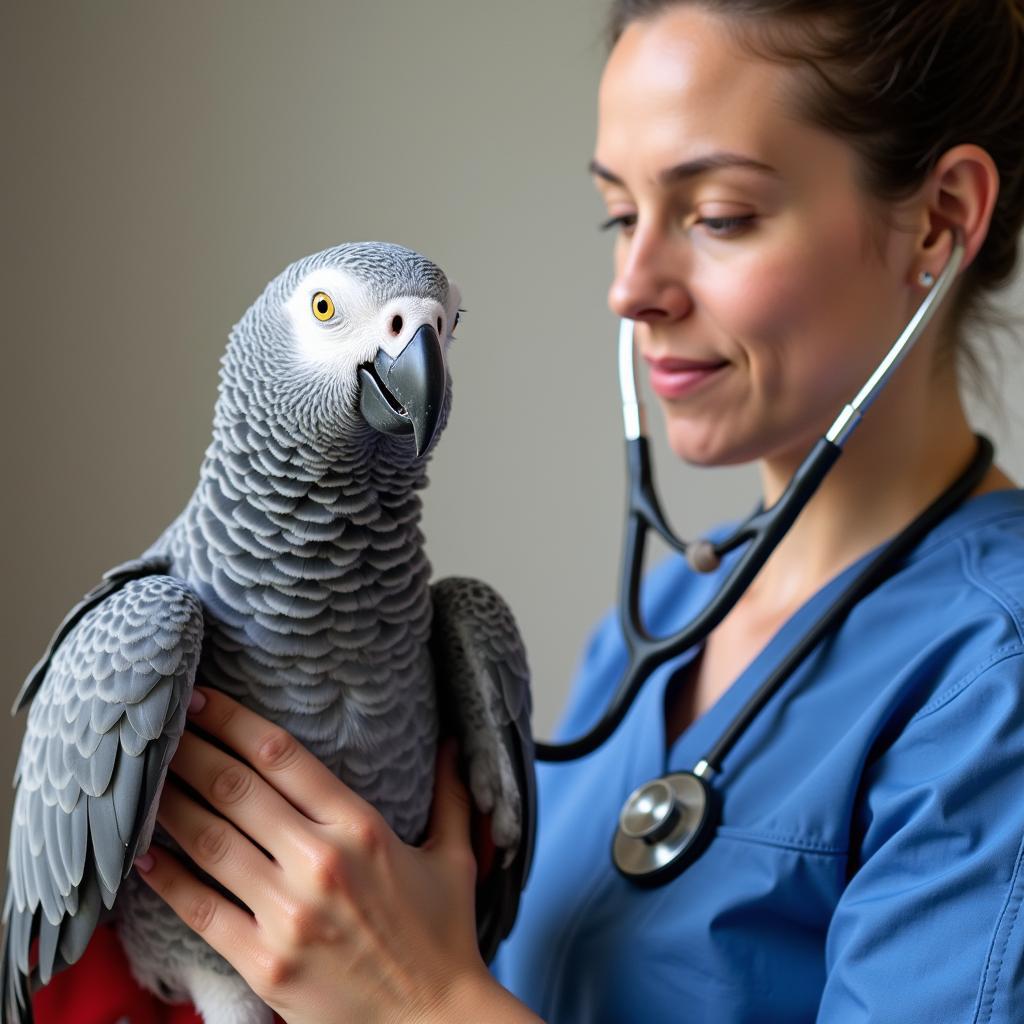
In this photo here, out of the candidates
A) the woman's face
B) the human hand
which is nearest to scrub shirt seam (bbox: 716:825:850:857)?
the human hand

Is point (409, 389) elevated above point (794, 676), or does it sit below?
above

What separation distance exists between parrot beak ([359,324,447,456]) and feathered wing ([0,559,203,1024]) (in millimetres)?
185

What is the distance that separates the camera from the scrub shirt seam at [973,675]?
78 centimetres

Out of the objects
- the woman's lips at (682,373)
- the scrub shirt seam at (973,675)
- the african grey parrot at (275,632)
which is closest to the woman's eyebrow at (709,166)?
the woman's lips at (682,373)

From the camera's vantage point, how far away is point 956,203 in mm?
949

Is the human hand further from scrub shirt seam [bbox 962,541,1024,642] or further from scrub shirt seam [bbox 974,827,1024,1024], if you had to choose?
scrub shirt seam [bbox 962,541,1024,642]

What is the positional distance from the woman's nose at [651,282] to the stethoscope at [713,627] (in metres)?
0.17

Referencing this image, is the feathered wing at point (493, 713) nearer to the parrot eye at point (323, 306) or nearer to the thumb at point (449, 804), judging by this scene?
the thumb at point (449, 804)

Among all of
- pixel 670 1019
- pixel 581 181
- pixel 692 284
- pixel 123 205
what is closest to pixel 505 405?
pixel 581 181

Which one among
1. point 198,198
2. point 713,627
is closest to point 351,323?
point 713,627

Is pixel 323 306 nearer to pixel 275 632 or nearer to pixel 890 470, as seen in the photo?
pixel 275 632

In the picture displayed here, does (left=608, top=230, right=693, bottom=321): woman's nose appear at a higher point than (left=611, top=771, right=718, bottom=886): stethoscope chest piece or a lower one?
higher

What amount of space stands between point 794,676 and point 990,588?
6.9 inches

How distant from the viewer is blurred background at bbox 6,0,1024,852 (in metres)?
1.43
